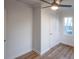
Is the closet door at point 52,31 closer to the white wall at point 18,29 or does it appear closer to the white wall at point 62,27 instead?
the white wall at point 62,27

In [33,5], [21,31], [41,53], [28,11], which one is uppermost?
[33,5]

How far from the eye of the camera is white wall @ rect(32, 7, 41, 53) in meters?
4.40

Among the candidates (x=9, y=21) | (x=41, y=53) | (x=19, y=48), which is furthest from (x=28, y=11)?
(x=41, y=53)

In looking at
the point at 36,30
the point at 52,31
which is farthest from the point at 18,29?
the point at 52,31

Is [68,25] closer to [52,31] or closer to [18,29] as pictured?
[52,31]

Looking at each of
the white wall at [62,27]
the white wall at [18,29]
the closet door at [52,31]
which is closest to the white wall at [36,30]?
the white wall at [18,29]

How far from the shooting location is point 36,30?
468cm

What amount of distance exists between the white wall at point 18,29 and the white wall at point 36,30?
0.78ft

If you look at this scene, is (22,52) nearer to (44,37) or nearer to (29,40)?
(29,40)

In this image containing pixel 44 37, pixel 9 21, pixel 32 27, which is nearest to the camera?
pixel 9 21

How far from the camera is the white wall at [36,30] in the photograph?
14.4 ft

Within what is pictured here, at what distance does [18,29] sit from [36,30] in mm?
1069
